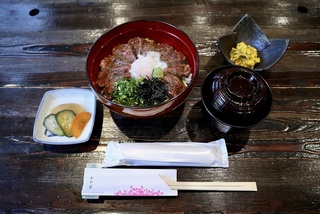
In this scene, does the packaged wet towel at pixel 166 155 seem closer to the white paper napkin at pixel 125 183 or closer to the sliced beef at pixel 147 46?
the white paper napkin at pixel 125 183

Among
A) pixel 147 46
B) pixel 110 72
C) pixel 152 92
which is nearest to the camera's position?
pixel 152 92

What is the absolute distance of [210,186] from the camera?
4.91 feet

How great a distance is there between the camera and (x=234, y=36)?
1.97 m

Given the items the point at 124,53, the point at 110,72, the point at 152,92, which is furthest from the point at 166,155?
Result: the point at 124,53

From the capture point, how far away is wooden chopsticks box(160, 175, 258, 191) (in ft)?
4.88

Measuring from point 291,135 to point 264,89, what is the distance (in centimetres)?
44

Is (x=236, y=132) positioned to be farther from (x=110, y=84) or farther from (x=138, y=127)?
(x=110, y=84)

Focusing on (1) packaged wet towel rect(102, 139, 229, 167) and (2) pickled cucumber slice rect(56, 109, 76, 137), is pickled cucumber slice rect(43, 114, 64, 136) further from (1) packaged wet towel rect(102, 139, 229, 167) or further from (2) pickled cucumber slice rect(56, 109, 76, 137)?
(1) packaged wet towel rect(102, 139, 229, 167)

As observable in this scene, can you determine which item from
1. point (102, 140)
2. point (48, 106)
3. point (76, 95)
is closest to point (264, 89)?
point (102, 140)

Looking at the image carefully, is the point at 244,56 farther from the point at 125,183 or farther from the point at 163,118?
the point at 125,183

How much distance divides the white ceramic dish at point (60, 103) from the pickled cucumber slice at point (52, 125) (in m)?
0.03

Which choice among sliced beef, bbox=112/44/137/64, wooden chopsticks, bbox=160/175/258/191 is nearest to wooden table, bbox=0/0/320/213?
wooden chopsticks, bbox=160/175/258/191

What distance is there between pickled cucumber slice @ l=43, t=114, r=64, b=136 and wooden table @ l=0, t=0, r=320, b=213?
0.11 m

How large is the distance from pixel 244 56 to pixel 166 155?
3.12 ft
